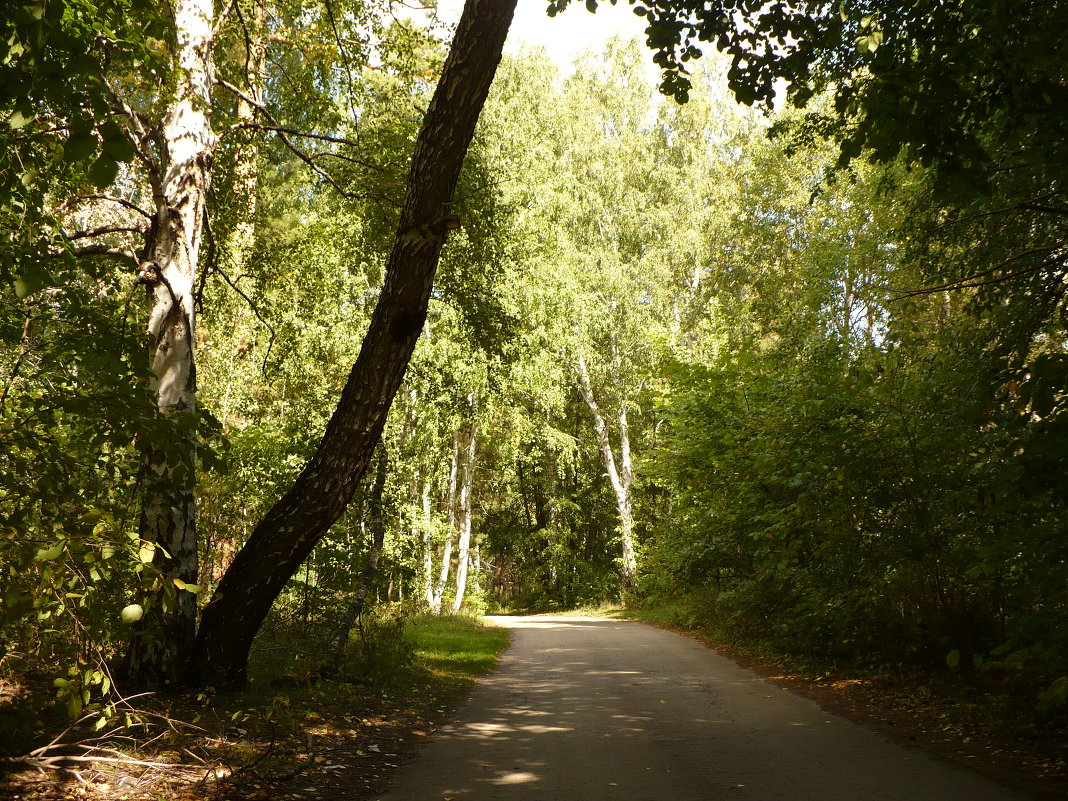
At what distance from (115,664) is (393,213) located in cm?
604

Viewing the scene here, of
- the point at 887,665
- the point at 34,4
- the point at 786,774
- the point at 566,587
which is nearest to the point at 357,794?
the point at 786,774

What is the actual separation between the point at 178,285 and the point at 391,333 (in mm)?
2843

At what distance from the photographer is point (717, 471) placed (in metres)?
13.2

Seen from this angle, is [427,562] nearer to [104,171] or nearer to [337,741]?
[337,741]

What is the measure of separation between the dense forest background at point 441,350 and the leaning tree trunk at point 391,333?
105 millimetres

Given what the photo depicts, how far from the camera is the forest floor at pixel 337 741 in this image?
4.39 meters

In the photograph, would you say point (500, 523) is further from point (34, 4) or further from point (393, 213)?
point (34, 4)

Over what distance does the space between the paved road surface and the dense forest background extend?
1106 mm

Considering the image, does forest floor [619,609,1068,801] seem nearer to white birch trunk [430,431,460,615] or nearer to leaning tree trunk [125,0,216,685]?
leaning tree trunk [125,0,216,685]

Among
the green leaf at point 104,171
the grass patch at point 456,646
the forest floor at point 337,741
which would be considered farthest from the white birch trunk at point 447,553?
the green leaf at point 104,171

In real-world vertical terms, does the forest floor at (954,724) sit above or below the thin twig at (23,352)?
below

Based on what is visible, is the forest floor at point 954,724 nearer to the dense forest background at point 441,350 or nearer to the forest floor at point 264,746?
the dense forest background at point 441,350

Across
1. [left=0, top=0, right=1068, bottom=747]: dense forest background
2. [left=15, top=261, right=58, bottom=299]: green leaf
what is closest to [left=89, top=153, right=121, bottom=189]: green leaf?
[left=0, top=0, right=1068, bottom=747]: dense forest background

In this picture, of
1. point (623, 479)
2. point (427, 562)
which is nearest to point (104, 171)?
point (427, 562)
